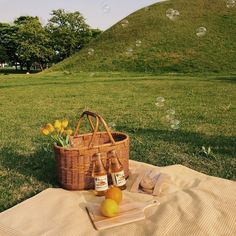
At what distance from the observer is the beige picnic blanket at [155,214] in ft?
11.7

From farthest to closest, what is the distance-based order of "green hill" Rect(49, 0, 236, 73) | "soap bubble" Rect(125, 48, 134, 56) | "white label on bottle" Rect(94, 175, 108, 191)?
"soap bubble" Rect(125, 48, 134, 56) < "green hill" Rect(49, 0, 236, 73) < "white label on bottle" Rect(94, 175, 108, 191)

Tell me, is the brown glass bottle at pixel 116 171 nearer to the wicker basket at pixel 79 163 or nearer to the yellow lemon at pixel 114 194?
the wicker basket at pixel 79 163

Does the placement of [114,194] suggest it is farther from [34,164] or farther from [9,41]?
[9,41]

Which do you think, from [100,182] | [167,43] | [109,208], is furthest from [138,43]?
[109,208]

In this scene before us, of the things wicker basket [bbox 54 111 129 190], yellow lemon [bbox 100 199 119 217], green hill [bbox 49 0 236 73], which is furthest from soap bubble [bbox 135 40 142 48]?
yellow lemon [bbox 100 199 119 217]

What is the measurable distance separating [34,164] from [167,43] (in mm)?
33560

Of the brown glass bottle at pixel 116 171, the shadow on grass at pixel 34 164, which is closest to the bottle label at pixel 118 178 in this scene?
the brown glass bottle at pixel 116 171

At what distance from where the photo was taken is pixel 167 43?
3775 centimetres

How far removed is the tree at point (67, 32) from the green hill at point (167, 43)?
14.5 meters

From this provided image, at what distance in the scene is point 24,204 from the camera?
4164mm

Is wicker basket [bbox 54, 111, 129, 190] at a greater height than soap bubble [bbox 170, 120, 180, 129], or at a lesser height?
greater

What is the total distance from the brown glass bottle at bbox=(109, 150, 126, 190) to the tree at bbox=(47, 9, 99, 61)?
55.5 meters

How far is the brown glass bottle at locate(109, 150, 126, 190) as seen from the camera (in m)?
4.47

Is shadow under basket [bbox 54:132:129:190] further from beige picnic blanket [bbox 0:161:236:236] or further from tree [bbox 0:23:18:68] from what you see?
tree [bbox 0:23:18:68]
